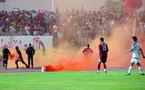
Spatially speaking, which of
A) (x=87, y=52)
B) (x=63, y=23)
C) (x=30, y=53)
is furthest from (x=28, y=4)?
(x=87, y=52)

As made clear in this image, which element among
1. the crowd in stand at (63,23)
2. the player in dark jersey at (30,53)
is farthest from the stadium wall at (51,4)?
the player in dark jersey at (30,53)

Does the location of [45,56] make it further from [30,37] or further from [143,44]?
[143,44]

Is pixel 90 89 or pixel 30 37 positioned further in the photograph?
pixel 30 37

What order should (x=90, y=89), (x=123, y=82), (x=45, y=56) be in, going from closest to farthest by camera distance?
(x=90, y=89) → (x=123, y=82) → (x=45, y=56)

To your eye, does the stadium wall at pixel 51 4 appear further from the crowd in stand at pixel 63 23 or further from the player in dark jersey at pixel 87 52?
the player in dark jersey at pixel 87 52

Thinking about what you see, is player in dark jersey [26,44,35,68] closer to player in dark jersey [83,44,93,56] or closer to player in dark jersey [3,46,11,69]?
player in dark jersey [3,46,11,69]

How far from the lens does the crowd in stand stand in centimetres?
3991

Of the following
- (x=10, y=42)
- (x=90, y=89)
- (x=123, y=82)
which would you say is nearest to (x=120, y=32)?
(x=10, y=42)

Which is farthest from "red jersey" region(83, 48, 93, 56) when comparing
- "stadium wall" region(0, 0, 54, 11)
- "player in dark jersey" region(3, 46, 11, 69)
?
"player in dark jersey" region(3, 46, 11, 69)

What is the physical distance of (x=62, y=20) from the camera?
40000mm

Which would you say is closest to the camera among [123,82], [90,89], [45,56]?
[90,89]

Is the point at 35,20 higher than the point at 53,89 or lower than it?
higher

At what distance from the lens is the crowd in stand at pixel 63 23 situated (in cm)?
3991

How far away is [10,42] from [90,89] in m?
20.8
